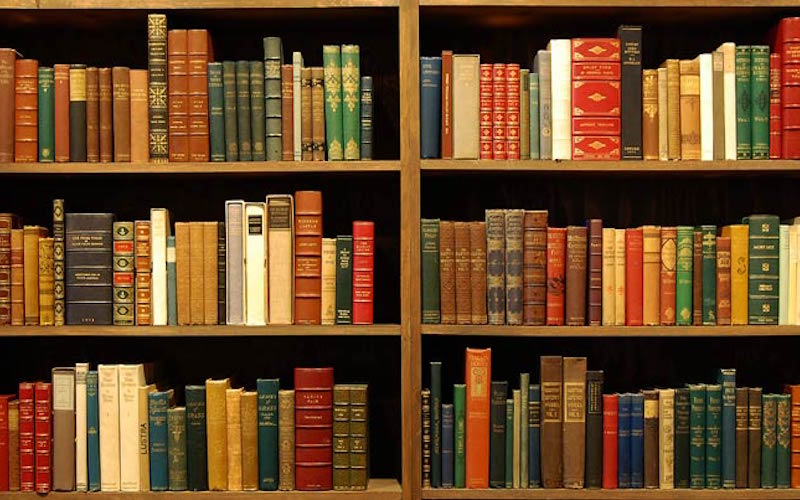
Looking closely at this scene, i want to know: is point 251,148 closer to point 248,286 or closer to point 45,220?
point 248,286

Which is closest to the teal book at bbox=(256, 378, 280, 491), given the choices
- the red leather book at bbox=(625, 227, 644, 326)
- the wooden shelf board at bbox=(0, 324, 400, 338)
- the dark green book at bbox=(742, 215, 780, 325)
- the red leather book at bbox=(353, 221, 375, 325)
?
the wooden shelf board at bbox=(0, 324, 400, 338)

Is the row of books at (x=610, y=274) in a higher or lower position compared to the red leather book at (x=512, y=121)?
lower

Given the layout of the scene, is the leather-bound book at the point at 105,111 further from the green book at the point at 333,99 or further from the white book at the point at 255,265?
the green book at the point at 333,99

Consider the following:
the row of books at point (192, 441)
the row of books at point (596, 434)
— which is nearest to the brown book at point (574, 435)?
the row of books at point (596, 434)

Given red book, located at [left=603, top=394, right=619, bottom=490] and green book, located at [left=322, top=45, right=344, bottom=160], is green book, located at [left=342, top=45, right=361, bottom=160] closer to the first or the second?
green book, located at [left=322, top=45, right=344, bottom=160]

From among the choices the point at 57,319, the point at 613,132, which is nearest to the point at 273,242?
the point at 57,319

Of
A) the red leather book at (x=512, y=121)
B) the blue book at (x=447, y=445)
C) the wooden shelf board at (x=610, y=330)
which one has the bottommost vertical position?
the blue book at (x=447, y=445)

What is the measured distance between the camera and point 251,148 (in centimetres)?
211

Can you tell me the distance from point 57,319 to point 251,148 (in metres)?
0.61

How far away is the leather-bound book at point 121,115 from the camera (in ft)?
6.90

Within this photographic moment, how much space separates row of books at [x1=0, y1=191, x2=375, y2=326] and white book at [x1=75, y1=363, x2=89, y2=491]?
133 millimetres

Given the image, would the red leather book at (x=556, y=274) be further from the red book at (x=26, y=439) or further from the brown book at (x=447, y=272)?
the red book at (x=26, y=439)

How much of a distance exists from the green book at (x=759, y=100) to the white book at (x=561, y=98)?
0.43 meters

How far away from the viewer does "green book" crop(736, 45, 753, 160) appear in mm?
2088
